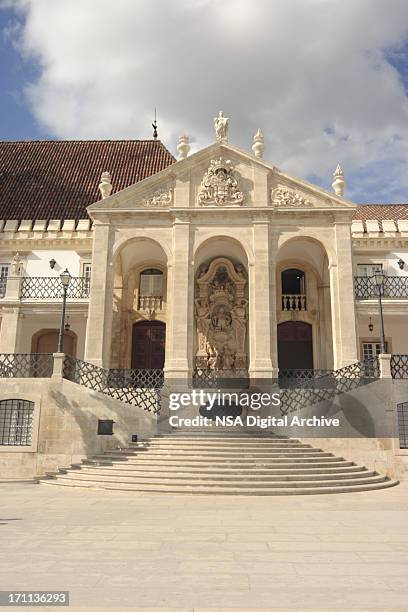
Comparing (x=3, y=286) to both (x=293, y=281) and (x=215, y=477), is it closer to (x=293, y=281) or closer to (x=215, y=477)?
(x=293, y=281)

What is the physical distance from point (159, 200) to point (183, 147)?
118 inches

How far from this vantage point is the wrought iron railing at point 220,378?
2052 centimetres

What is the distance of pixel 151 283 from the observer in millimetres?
25391

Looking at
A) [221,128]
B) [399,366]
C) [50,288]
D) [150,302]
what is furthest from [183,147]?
[399,366]

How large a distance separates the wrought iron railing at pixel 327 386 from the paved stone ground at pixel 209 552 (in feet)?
19.8

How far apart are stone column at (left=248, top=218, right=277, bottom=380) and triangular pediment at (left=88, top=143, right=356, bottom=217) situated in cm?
145

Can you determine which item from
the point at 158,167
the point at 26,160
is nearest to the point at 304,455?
the point at 158,167

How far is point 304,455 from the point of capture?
1538 cm

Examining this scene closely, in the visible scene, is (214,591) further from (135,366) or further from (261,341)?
(135,366)

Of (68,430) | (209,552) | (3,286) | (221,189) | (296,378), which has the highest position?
(221,189)

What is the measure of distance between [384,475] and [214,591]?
495 inches

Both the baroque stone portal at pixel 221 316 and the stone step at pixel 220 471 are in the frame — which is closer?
the stone step at pixel 220 471

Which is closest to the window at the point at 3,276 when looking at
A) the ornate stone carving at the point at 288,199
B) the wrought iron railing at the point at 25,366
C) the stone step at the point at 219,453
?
the wrought iron railing at the point at 25,366

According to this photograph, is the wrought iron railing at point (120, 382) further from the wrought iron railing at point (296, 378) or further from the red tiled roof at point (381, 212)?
the red tiled roof at point (381, 212)
